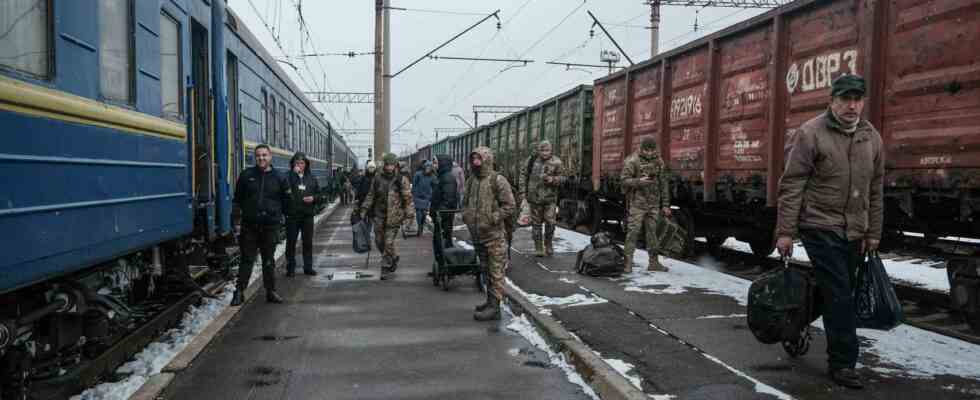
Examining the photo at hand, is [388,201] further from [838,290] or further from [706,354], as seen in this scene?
[838,290]

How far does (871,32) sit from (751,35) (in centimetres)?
227

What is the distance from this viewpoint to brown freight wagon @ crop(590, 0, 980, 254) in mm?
5707

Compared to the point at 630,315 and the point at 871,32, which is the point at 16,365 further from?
the point at 871,32

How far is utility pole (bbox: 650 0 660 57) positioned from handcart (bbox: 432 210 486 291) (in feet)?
51.4

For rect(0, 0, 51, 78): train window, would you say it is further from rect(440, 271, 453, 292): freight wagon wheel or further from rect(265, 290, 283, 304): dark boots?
rect(440, 271, 453, 292): freight wagon wheel

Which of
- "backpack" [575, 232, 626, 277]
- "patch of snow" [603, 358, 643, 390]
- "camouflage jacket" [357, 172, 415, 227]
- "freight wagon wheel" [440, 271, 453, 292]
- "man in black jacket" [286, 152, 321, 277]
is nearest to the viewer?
"patch of snow" [603, 358, 643, 390]

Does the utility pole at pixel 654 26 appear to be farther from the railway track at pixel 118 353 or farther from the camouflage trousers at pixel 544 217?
the railway track at pixel 118 353

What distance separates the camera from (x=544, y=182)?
35.7 ft

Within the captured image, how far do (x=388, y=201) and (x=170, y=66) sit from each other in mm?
3915

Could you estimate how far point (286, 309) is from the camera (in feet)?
23.9

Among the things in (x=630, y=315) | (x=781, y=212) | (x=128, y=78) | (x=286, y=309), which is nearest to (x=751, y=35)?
(x=630, y=315)

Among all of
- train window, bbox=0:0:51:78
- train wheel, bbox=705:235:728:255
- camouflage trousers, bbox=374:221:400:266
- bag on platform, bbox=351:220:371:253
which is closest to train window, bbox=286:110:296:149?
bag on platform, bbox=351:220:371:253

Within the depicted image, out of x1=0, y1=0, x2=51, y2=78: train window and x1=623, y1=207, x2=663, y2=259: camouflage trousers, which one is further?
x1=623, y1=207, x2=663, y2=259: camouflage trousers

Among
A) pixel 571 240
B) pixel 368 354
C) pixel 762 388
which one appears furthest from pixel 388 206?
pixel 762 388
